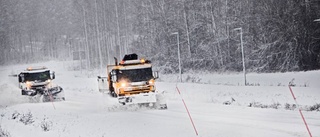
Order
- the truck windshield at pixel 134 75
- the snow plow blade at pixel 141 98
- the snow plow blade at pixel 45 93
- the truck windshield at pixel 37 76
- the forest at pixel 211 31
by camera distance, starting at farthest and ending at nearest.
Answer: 1. the forest at pixel 211 31
2. the truck windshield at pixel 37 76
3. the snow plow blade at pixel 45 93
4. the truck windshield at pixel 134 75
5. the snow plow blade at pixel 141 98

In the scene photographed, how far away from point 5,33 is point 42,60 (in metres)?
10.5

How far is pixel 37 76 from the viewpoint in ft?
92.5

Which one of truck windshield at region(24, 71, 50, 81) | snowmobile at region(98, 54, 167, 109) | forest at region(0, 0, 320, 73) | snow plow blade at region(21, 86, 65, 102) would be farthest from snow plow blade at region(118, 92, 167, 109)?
forest at region(0, 0, 320, 73)

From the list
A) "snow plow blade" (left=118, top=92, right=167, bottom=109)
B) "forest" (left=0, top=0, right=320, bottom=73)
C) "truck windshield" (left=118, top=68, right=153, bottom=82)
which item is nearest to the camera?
"snow plow blade" (left=118, top=92, right=167, bottom=109)

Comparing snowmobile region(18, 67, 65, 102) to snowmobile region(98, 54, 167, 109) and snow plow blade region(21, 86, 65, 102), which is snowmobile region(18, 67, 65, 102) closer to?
snow plow blade region(21, 86, 65, 102)

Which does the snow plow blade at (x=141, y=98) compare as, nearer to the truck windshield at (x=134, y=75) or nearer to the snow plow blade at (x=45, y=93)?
the truck windshield at (x=134, y=75)

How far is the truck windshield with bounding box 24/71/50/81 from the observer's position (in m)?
27.9

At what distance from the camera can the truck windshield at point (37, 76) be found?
91.4ft

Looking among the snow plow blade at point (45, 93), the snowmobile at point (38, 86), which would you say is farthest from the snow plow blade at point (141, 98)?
the snowmobile at point (38, 86)

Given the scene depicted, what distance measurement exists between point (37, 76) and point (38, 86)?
2.49 ft

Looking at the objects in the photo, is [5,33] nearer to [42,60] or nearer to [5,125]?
[42,60]

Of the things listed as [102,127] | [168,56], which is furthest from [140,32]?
[102,127]

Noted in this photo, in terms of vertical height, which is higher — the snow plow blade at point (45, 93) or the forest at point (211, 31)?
the forest at point (211, 31)

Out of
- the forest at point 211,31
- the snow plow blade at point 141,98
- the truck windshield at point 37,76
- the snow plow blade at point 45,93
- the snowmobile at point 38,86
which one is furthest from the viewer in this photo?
the forest at point 211,31
